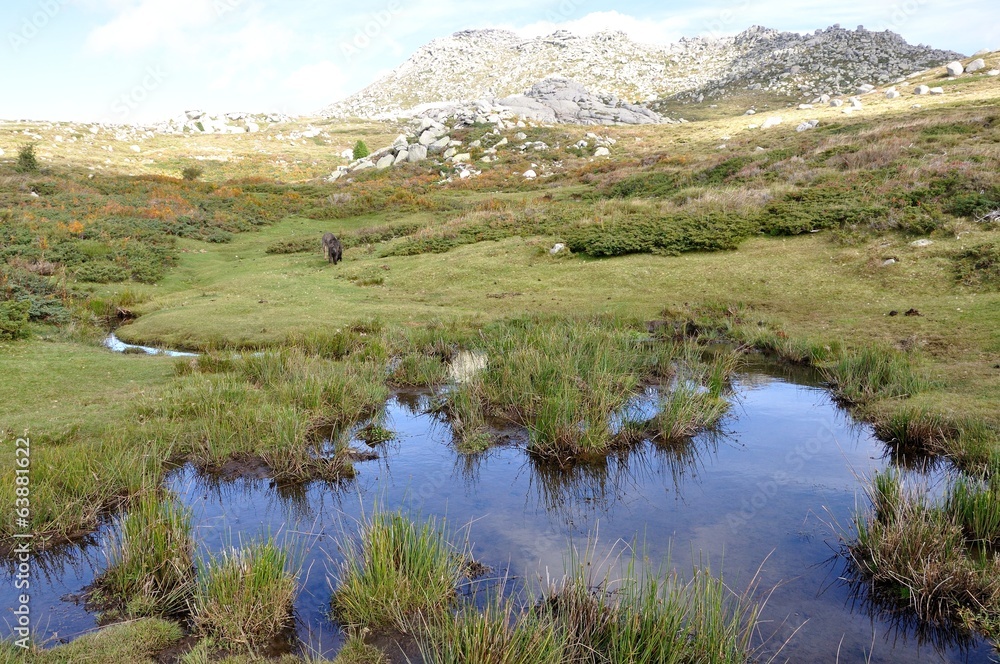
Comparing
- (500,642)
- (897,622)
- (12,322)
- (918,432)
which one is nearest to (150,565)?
(500,642)

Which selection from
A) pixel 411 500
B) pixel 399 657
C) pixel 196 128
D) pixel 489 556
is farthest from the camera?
pixel 196 128

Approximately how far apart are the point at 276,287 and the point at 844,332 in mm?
18728

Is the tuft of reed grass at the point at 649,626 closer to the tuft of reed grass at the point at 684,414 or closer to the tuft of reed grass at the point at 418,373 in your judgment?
the tuft of reed grass at the point at 684,414

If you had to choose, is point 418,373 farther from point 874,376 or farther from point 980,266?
point 980,266

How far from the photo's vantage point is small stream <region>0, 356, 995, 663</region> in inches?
240

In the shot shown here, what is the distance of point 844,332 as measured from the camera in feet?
51.2

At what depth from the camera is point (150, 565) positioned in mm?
6516

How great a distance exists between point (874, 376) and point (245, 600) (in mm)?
11216

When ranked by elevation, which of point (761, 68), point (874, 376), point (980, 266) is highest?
point (761, 68)

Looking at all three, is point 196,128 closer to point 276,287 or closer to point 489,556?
point 276,287

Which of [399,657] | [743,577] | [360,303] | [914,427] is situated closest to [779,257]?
A: [914,427]

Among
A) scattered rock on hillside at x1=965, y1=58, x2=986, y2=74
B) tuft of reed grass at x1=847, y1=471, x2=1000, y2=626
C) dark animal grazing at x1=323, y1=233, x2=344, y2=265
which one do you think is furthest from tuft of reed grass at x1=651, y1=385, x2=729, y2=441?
scattered rock on hillside at x1=965, y1=58, x2=986, y2=74

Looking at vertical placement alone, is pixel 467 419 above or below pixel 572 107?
below

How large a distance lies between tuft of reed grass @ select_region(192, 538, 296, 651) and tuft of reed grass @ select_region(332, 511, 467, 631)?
0.55 metres
